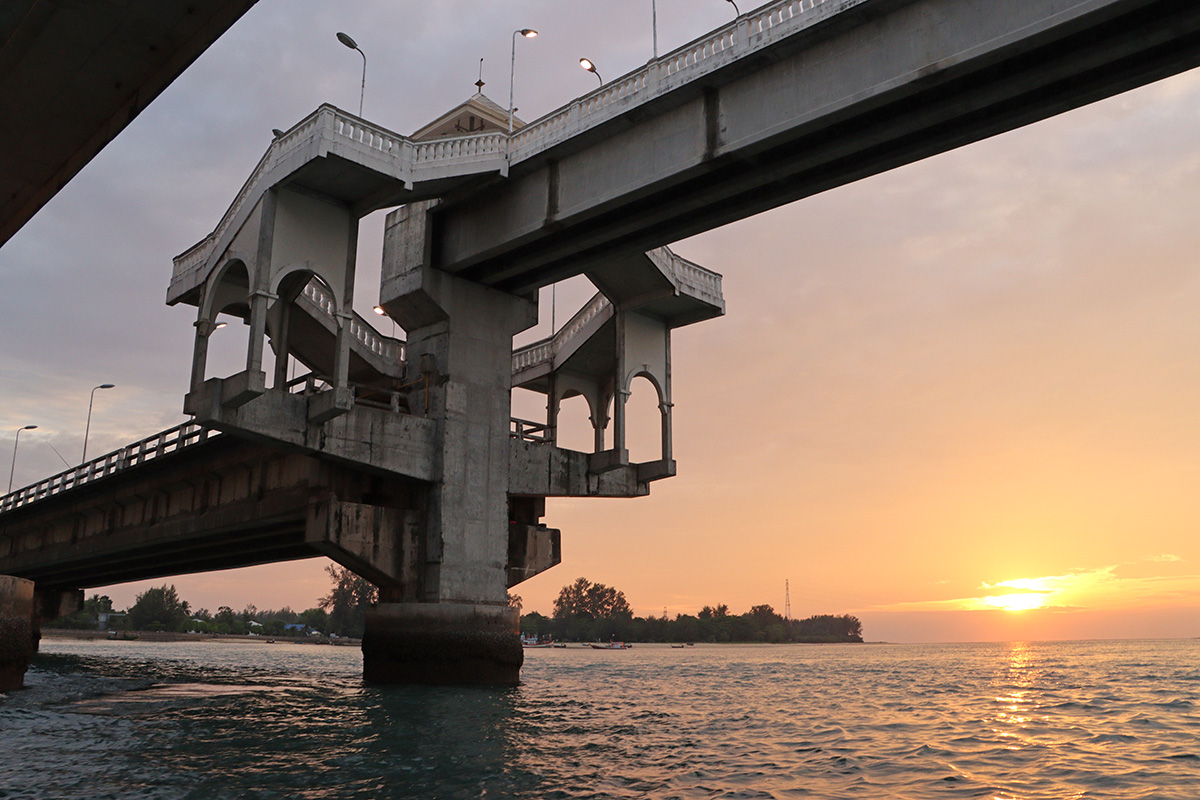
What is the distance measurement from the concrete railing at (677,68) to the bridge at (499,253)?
7cm

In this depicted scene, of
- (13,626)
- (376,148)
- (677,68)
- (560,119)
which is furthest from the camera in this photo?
(560,119)

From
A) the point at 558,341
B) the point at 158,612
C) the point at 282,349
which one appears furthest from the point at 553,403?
the point at 158,612

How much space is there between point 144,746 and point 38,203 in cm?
1062

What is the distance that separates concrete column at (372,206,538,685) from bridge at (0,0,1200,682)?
81 mm

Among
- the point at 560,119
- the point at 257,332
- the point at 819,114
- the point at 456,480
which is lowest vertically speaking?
the point at 456,480

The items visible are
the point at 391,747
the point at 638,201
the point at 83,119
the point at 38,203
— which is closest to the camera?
the point at 83,119

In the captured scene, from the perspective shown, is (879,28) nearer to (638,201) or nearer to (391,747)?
(638,201)

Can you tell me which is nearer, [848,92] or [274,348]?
[848,92]

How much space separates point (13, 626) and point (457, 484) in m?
12.6

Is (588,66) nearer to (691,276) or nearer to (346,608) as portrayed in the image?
(691,276)

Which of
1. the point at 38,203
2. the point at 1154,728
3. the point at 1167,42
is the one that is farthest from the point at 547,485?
the point at 38,203

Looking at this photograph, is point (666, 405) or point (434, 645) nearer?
point (434, 645)

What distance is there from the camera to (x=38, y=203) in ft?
26.9

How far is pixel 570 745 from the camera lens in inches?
631
